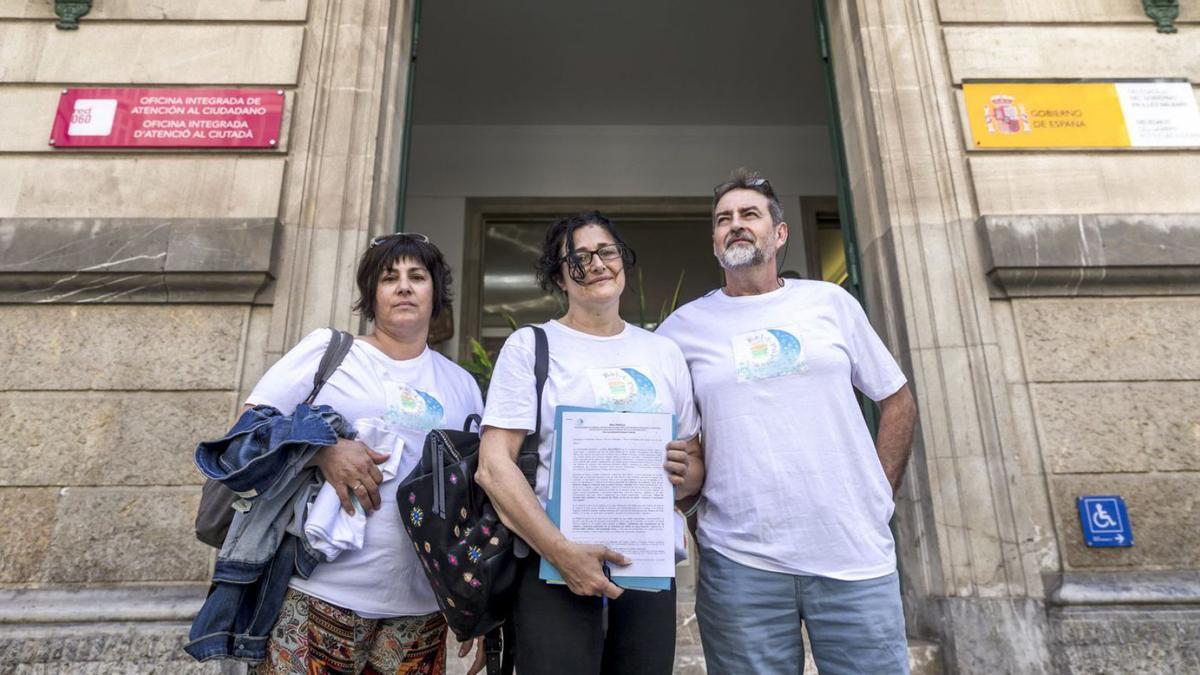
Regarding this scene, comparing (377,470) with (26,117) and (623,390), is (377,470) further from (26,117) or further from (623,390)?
(26,117)

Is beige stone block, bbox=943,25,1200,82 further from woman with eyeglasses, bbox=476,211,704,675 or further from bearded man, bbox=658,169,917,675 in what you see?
woman with eyeglasses, bbox=476,211,704,675

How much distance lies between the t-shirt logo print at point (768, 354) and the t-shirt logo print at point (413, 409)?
0.85 meters

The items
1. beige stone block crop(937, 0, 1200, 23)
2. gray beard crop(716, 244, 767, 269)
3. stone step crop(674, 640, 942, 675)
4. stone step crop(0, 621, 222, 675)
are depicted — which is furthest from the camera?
beige stone block crop(937, 0, 1200, 23)

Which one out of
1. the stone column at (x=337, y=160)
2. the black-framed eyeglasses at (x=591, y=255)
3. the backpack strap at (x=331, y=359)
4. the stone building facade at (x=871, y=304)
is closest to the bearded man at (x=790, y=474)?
the black-framed eyeglasses at (x=591, y=255)

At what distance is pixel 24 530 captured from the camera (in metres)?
2.86

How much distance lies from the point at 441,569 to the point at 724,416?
0.85 metres

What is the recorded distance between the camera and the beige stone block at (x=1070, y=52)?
11.8ft

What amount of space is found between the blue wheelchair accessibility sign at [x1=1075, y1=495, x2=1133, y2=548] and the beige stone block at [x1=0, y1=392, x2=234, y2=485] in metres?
3.81

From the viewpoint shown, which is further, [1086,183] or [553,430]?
[1086,183]

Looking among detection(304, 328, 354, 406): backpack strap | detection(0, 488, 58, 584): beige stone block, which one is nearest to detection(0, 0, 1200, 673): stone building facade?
detection(0, 488, 58, 584): beige stone block

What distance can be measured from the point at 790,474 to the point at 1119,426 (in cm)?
226

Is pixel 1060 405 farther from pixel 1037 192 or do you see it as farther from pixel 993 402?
pixel 1037 192

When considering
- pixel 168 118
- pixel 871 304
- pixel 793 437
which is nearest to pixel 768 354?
pixel 793 437

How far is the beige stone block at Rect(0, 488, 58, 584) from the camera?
282 centimetres
